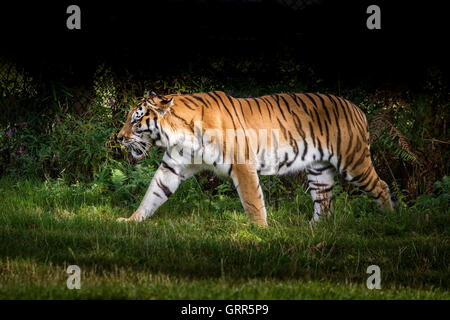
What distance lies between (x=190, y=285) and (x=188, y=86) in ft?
13.2

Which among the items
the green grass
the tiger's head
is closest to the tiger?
the tiger's head

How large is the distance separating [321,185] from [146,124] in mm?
1980

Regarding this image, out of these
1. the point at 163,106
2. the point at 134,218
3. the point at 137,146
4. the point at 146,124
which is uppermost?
the point at 163,106

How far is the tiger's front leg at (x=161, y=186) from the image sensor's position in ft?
17.5

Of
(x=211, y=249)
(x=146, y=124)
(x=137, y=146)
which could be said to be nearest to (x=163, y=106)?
(x=146, y=124)

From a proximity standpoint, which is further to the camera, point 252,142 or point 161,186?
point 161,186

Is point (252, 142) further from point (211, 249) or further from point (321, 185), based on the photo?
point (211, 249)

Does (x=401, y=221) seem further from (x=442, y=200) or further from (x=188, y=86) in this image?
(x=188, y=86)

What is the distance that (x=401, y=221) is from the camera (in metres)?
5.23

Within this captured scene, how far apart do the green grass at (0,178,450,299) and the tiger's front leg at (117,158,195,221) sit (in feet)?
0.51

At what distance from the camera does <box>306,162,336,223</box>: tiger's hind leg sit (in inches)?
221

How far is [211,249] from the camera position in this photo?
14.3 feet

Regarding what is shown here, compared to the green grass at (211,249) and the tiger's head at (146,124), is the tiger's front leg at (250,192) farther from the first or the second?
the tiger's head at (146,124)

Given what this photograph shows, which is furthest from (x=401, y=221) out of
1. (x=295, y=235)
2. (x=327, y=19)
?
(x=327, y=19)
